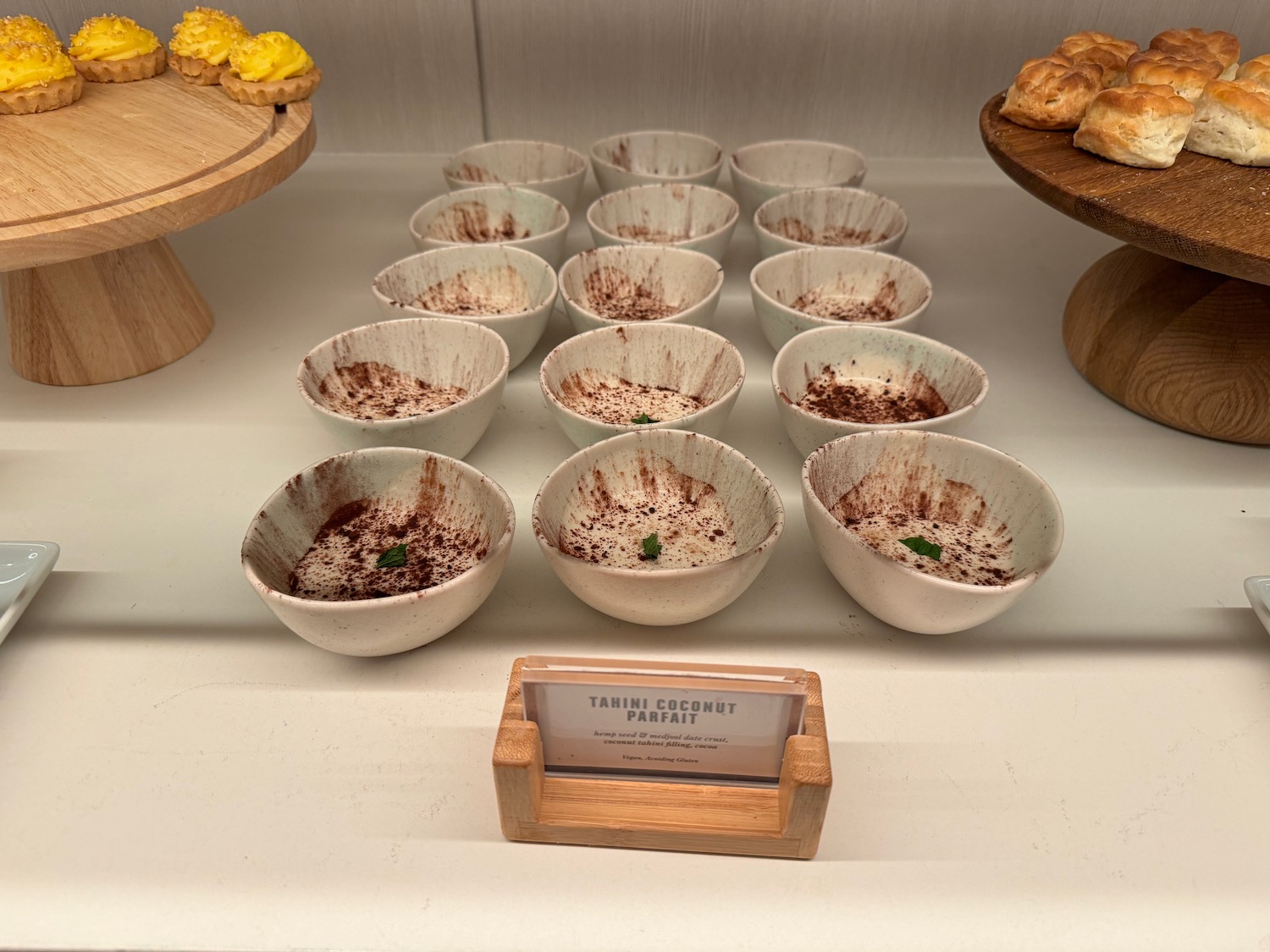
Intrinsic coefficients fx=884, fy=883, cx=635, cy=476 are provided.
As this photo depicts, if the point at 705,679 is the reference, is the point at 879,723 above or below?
below

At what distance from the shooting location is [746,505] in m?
1.00

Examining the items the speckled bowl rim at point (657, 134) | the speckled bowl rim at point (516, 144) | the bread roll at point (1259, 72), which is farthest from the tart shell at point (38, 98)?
the bread roll at point (1259, 72)

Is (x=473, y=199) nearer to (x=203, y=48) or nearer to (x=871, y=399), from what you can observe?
(x=203, y=48)

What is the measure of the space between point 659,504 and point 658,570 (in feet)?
0.64

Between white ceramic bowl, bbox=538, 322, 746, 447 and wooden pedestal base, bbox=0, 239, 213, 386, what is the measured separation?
0.61 meters

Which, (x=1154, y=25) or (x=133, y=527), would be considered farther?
(x=1154, y=25)

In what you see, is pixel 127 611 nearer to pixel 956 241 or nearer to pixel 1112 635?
pixel 1112 635

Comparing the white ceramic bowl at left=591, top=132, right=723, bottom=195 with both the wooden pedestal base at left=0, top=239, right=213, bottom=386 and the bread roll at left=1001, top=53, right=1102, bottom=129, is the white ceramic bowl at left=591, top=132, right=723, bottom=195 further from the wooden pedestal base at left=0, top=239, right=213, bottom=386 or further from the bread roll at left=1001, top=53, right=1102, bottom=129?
the wooden pedestal base at left=0, top=239, right=213, bottom=386

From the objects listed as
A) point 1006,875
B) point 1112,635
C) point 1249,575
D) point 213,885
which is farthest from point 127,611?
point 1249,575

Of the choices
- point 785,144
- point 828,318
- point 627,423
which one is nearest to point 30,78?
point 627,423

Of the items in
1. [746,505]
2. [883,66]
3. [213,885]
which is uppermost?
[883,66]

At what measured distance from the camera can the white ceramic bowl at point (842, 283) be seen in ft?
4.63

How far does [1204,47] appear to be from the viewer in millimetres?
1226

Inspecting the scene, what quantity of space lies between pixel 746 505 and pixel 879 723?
0.28 meters
